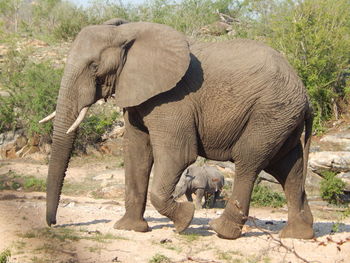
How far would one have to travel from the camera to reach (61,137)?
21.4 ft

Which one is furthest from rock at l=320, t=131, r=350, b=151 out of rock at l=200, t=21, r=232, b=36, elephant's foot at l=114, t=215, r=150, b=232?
rock at l=200, t=21, r=232, b=36

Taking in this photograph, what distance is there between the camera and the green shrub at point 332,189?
43.0 feet

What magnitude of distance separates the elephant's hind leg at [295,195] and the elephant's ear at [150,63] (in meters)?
1.85

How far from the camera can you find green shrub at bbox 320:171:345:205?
13.1 m

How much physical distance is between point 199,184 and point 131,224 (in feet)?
12.9

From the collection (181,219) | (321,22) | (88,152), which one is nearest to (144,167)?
(181,219)

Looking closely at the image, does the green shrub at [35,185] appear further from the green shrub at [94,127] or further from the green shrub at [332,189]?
the green shrub at [332,189]

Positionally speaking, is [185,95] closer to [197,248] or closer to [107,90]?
[107,90]

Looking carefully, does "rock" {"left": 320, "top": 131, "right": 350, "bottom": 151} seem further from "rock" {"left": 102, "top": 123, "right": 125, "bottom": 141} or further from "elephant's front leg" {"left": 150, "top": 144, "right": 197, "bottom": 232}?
"elephant's front leg" {"left": 150, "top": 144, "right": 197, "bottom": 232}

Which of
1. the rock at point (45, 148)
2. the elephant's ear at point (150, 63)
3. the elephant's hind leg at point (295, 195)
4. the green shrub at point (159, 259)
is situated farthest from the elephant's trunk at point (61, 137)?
the rock at point (45, 148)

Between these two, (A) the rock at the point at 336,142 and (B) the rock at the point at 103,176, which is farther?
(A) the rock at the point at 336,142

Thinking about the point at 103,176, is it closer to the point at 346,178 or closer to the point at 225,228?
the point at 346,178

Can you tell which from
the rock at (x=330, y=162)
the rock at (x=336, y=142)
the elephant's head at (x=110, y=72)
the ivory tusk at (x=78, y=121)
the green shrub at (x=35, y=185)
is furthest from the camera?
the rock at (x=336, y=142)

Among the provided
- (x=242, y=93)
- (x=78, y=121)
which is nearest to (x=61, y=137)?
(x=78, y=121)
